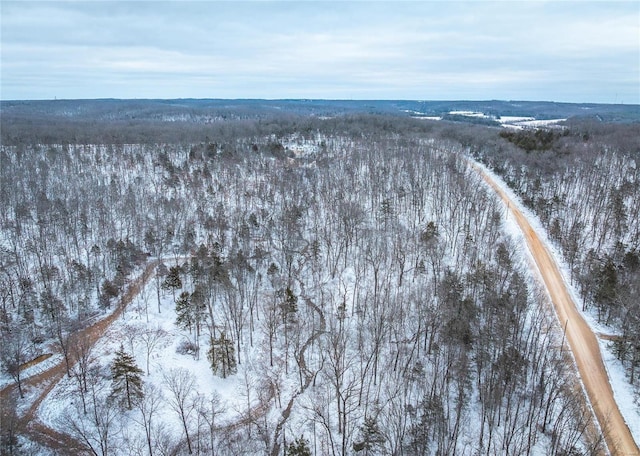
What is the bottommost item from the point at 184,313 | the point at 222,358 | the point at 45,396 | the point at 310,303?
the point at 45,396

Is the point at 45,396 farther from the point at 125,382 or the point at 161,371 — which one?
the point at 161,371

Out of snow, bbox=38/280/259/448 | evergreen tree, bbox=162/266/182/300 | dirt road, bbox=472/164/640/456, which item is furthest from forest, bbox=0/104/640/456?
dirt road, bbox=472/164/640/456

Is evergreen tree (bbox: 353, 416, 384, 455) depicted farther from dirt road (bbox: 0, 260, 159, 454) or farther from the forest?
dirt road (bbox: 0, 260, 159, 454)

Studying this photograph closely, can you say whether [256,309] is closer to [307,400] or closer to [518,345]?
[307,400]

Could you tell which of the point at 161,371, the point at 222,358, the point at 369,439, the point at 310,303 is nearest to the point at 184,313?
the point at 161,371

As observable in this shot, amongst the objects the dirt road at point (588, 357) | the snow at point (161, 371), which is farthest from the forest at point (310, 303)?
the dirt road at point (588, 357)

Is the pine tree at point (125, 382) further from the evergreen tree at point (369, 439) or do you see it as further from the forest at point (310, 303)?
the evergreen tree at point (369, 439)
